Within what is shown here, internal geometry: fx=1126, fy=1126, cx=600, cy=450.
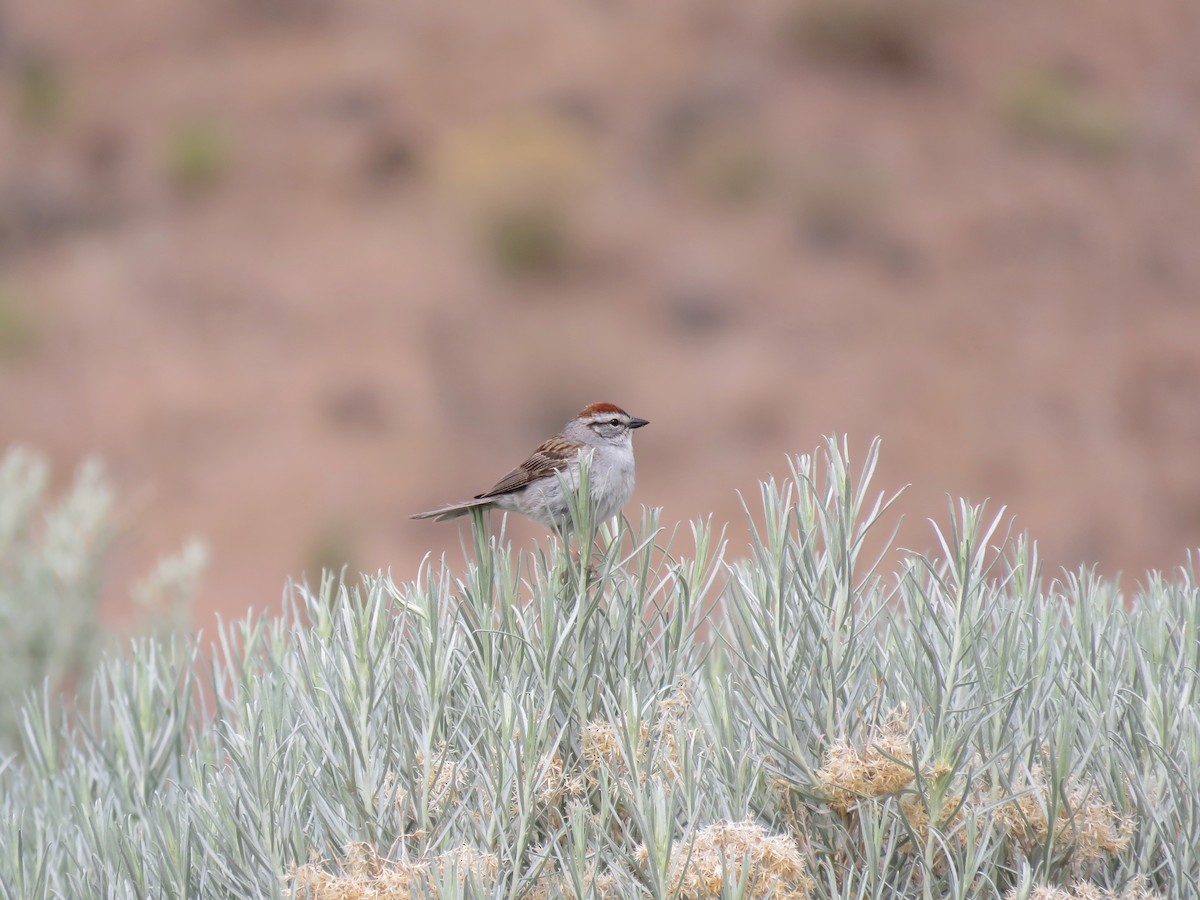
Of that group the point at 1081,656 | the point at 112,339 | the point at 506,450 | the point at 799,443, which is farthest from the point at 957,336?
the point at 1081,656

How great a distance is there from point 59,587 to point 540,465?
256cm

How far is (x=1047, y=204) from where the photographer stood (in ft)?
77.3

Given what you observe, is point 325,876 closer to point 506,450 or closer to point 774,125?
point 506,450

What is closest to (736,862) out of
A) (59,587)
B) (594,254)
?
(59,587)

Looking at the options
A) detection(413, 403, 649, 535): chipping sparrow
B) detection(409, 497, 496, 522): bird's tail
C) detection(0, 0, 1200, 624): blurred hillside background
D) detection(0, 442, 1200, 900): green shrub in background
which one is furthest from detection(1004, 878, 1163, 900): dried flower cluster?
detection(0, 0, 1200, 624): blurred hillside background

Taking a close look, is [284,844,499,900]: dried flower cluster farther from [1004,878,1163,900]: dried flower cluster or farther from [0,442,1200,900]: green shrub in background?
[1004,878,1163,900]: dried flower cluster

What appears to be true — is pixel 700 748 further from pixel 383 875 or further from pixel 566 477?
pixel 566 477

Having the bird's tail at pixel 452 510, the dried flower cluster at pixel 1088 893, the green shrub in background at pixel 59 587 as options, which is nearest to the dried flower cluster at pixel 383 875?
the dried flower cluster at pixel 1088 893

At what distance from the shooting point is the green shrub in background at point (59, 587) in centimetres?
450

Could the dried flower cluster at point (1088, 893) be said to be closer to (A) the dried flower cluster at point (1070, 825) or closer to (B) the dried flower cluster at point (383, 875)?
(A) the dried flower cluster at point (1070, 825)

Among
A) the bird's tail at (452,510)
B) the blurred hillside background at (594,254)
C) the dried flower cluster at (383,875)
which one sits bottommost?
the dried flower cluster at (383,875)

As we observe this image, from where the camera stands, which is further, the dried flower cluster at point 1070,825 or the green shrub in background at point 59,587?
the green shrub in background at point 59,587

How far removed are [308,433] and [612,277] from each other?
23.3 ft

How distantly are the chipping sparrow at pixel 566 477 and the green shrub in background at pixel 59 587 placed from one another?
5.54 ft
